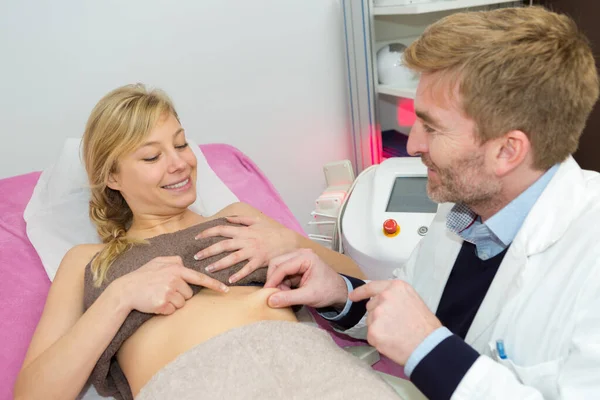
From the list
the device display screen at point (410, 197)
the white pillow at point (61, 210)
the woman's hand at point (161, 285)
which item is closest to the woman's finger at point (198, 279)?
the woman's hand at point (161, 285)

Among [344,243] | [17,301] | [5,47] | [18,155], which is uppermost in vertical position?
[5,47]

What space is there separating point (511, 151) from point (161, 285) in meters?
0.75

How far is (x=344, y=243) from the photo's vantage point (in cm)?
183

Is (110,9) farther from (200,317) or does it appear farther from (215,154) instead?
(200,317)

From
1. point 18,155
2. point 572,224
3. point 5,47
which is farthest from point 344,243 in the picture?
point 5,47

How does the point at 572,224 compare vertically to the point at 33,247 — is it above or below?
above

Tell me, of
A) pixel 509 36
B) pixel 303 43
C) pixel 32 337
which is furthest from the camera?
pixel 303 43

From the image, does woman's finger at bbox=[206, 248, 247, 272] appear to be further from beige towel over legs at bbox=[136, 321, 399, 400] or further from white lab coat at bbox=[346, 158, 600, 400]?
white lab coat at bbox=[346, 158, 600, 400]

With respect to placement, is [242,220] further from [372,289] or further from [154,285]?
[372,289]

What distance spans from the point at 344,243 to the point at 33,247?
864 millimetres

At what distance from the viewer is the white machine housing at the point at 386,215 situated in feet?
5.58

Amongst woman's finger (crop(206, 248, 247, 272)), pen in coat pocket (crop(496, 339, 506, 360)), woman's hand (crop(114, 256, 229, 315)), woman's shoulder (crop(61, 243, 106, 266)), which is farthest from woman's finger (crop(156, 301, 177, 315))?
pen in coat pocket (crop(496, 339, 506, 360))

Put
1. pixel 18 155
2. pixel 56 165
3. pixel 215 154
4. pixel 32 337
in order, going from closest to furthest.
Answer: pixel 32 337 < pixel 56 165 < pixel 18 155 < pixel 215 154

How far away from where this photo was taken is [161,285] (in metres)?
1.30
